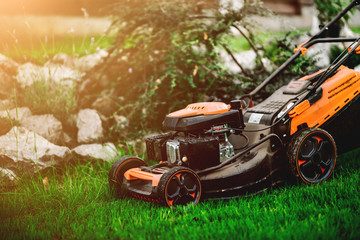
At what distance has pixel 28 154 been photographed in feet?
12.8

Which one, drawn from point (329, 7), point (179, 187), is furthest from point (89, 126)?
point (329, 7)

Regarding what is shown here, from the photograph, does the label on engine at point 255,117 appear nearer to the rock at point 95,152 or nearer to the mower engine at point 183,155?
the mower engine at point 183,155

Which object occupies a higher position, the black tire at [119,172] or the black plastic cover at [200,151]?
the black plastic cover at [200,151]

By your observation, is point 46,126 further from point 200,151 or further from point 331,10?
point 331,10

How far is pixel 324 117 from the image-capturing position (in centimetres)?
359

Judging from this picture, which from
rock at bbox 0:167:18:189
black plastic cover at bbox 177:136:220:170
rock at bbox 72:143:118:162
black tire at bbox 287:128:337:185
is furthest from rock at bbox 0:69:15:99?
black tire at bbox 287:128:337:185

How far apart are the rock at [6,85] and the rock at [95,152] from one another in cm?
125

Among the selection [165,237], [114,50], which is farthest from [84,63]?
[165,237]

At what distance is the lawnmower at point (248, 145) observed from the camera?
3117 millimetres

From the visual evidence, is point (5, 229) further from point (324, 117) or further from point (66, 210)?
point (324, 117)

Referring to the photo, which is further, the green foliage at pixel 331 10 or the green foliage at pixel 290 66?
the green foliage at pixel 331 10

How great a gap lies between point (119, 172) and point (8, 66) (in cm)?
257

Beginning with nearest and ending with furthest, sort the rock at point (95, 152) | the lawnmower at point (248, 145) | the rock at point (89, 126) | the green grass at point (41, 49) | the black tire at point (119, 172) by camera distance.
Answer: the lawnmower at point (248, 145)
the black tire at point (119, 172)
the rock at point (95, 152)
the rock at point (89, 126)
the green grass at point (41, 49)

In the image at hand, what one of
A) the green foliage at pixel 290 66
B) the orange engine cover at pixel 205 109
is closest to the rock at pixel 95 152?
the orange engine cover at pixel 205 109
